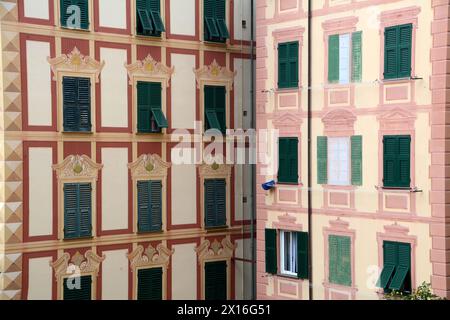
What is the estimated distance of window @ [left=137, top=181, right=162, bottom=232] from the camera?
20731mm

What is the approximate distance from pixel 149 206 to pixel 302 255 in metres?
4.00

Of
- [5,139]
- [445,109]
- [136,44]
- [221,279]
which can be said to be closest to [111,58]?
[136,44]

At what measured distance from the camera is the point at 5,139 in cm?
1853

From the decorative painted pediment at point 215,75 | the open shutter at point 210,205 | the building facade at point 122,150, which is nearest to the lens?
the building facade at point 122,150

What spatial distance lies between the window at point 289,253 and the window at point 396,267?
236 cm

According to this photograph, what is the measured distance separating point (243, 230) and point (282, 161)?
2.85 metres

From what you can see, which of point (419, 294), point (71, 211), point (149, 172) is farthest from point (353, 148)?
point (71, 211)

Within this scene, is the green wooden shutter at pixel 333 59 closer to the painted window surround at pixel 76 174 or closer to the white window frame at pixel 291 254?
the white window frame at pixel 291 254

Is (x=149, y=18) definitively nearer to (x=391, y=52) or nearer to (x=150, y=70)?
(x=150, y=70)

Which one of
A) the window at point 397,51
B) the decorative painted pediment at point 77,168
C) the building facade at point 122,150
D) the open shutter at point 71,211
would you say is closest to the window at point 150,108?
the building facade at point 122,150

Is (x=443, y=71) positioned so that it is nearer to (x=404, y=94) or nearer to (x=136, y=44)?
(x=404, y=94)

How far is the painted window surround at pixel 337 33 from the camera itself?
1908 cm

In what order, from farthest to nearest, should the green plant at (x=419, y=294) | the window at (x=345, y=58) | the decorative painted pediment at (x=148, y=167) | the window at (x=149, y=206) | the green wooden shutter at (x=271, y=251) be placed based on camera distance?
the green wooden shutter at (x=271, y=251)
the window at (x=149, y=206)
the decorative painted pediment at (x=148, y=167)
the window at (x=345, y=58)
the green plant at (x=419, y=294)

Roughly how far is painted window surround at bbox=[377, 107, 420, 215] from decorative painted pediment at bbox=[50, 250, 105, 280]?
684 cm
